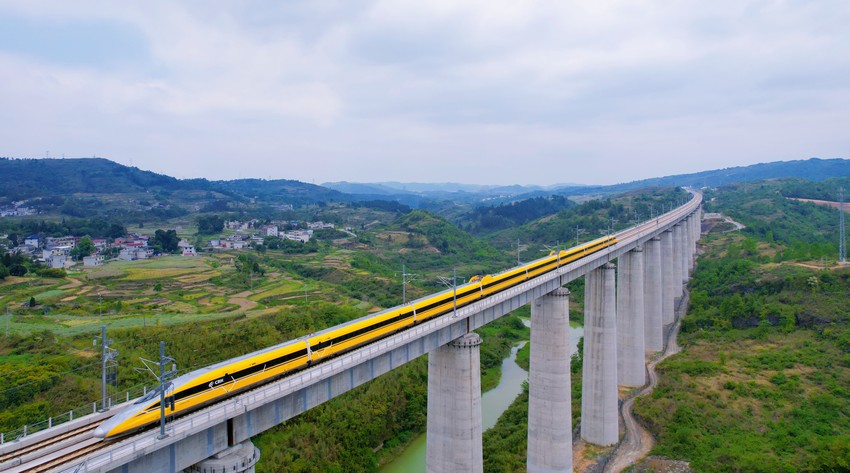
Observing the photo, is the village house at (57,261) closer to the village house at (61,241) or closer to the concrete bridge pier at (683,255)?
the village house at (61,241)

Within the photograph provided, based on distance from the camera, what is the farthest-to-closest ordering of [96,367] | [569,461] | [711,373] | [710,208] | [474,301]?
[710,208], [711,373], [96,367], [569,461], [474,301]

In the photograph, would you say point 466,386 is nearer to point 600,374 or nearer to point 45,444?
point 45,444

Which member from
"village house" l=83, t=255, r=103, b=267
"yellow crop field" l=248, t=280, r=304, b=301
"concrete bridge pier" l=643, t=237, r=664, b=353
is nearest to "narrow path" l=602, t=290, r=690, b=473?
"concrete bridge pier" l=643, t=237, r=664, b=353

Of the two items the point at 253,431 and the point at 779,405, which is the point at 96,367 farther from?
the point at 779,405

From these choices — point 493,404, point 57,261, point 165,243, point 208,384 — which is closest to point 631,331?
point 493,404

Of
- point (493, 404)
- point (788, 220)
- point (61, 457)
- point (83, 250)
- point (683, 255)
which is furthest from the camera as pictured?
point (788, 220)

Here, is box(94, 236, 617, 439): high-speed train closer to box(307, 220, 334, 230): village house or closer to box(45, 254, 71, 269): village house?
box(45, 254, 71, 269): village house

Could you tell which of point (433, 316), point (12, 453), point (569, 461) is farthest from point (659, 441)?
point (12, 453)
